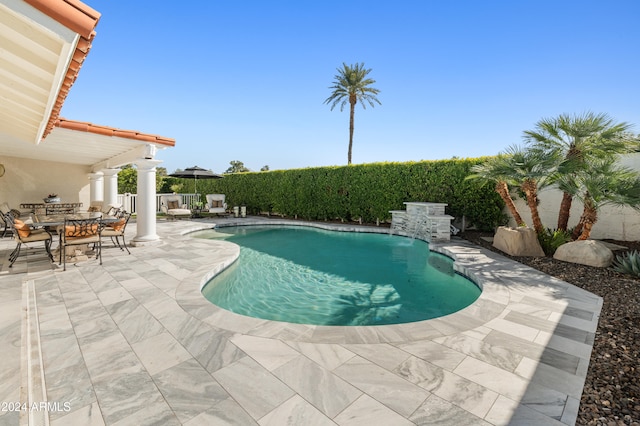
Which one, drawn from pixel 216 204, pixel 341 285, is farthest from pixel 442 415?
pixel 216 204

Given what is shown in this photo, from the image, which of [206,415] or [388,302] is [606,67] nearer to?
[388,302]

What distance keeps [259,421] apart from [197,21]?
44.3 ft

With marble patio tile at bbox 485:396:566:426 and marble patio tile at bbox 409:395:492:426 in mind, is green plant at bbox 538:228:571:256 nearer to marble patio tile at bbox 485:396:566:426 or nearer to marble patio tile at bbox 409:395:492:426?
marble patio tile at bbox 485:396:566:426

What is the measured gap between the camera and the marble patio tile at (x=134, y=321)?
3162 millimetres

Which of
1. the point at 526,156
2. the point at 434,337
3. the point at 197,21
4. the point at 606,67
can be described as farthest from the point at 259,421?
the point at 197,21

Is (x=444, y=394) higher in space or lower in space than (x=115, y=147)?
lower

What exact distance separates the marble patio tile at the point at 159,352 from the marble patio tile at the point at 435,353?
7.34 feet

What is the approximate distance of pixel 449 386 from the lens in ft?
7.54

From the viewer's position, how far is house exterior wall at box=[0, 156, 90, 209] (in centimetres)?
1194

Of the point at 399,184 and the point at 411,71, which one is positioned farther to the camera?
the point at 411,71

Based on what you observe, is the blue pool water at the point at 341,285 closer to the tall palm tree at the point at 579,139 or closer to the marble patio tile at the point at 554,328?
the marble patio tile at the point at 554,328

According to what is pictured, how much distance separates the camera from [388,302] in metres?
4.85

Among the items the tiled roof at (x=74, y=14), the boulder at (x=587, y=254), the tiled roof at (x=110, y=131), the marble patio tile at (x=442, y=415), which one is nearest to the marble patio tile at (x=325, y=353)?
the marble patio tile at (x=442, y=415)

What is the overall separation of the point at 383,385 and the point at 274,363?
1003 mm
